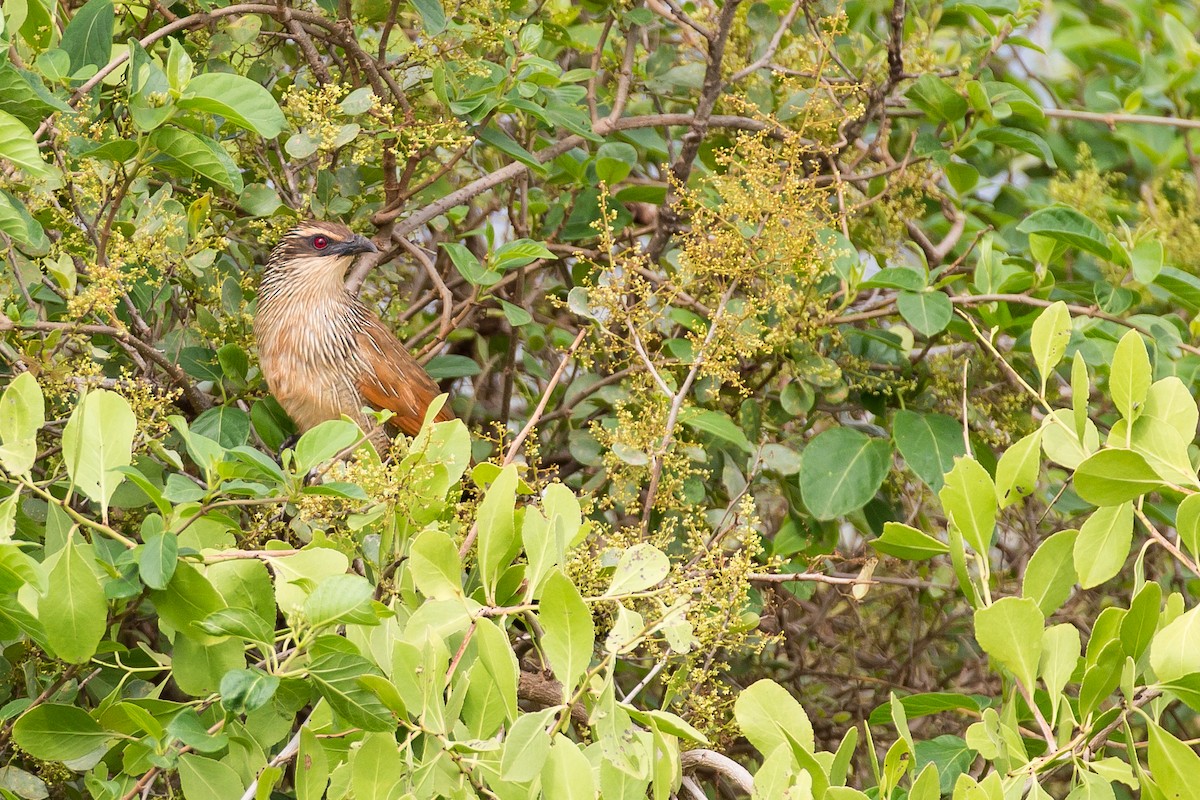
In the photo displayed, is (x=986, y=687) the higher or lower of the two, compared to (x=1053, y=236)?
lower

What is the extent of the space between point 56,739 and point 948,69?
346 cm

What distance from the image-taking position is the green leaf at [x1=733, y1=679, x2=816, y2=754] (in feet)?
6.91

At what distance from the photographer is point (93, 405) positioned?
2047mm

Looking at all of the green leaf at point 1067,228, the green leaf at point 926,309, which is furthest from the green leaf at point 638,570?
the green leaf at point 1067,228

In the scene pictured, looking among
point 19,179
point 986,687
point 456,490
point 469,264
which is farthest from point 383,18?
point 986,687

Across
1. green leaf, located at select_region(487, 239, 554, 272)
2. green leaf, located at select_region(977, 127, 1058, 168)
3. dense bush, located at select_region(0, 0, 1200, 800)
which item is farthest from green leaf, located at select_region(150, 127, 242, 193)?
green leaf, located at select_region(977, 127, 1058, 168)

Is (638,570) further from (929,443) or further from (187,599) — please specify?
(929,443)

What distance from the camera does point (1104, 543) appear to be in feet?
7.11

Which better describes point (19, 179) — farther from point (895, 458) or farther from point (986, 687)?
point (986, 687)

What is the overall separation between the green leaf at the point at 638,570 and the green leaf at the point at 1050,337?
88 cm

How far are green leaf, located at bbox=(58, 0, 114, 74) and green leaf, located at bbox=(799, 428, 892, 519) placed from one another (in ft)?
6.97

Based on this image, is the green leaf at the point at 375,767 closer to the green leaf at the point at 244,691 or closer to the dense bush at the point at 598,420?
the dense bush at the point at 598,420

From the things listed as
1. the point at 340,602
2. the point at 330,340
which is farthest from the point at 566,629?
the point at 330,340

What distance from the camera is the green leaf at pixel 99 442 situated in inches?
79.8
